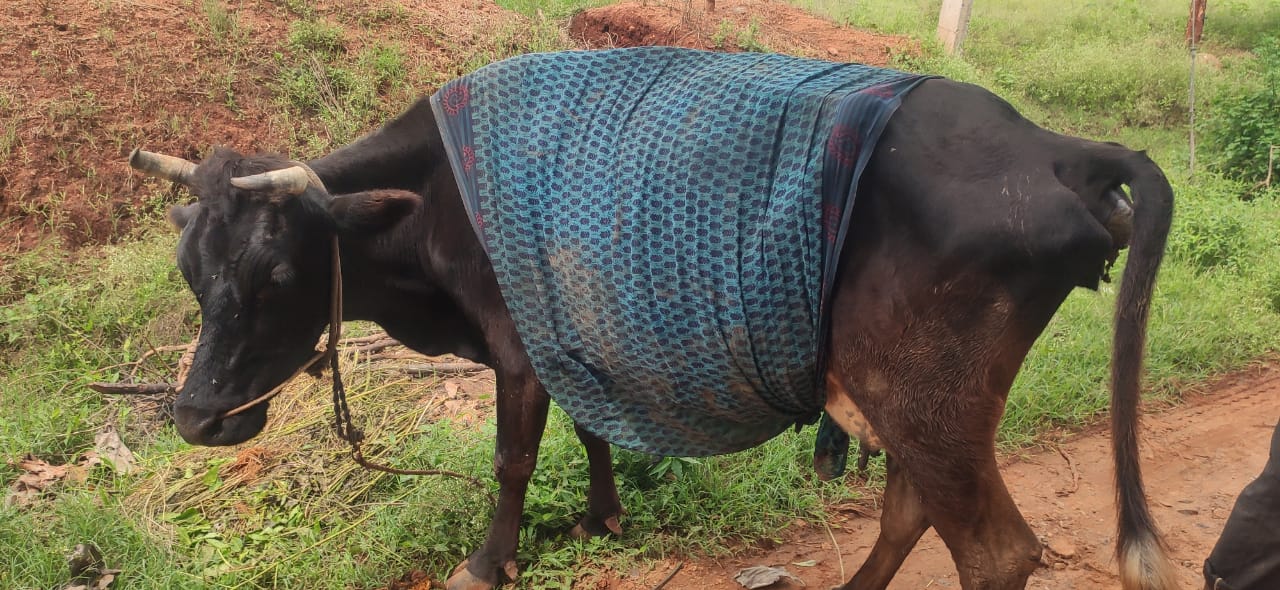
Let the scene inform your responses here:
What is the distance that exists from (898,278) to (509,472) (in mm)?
1815

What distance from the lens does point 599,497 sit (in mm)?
3805

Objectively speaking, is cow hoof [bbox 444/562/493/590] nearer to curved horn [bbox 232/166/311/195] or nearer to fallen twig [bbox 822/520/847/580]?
fallen twig [bbox 822/520/847/580]

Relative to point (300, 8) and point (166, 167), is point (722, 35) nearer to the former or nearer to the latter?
point (300, 8)

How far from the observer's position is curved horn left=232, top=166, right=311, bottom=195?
9.33ft

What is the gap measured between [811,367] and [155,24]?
6760 millimetres

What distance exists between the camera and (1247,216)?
6.45 m

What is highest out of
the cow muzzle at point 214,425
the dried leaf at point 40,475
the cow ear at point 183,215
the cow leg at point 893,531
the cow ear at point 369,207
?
the cow ear at point 369,207

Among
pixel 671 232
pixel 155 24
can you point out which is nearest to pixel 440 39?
pixel 155 24

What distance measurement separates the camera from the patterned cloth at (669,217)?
8.07 ft

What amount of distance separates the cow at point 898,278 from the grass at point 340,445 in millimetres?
620

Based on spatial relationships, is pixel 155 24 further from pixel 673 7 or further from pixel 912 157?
pixel 912 157

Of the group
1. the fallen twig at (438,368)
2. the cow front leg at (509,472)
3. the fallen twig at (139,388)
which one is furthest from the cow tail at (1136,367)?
the fallen twig at (139,388)

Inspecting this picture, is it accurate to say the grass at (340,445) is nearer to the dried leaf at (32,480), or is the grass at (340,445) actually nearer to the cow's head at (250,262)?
the dried leaf at (32,480)

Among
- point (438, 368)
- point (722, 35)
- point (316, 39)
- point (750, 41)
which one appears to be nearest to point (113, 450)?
point (438, 368)
